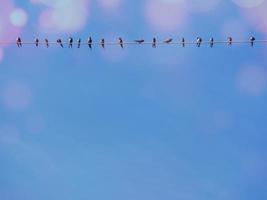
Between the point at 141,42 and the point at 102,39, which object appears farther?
the point at 102,39

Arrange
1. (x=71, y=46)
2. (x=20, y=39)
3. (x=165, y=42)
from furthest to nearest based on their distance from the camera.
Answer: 1. (x=20, y=39)
2. (x=71, y=46)
3. (x=165, y=42)

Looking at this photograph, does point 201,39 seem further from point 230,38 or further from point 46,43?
point 46,43

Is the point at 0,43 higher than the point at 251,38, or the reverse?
the point at 251,38

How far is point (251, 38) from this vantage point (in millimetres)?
24719

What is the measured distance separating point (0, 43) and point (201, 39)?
10.2 m

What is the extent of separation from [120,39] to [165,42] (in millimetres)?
2701

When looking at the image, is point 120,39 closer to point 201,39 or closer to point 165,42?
point 165,42

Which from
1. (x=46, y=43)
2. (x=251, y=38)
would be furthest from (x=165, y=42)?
(x=46, y=43)

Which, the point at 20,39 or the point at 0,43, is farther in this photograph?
the point at 20,39

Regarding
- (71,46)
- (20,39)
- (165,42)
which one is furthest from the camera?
(20,39)

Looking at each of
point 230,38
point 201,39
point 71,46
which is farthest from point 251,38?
point 71,46

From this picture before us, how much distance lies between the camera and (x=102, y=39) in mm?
25266

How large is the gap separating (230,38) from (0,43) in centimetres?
1185

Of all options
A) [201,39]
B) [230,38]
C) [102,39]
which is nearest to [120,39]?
[102,39]
